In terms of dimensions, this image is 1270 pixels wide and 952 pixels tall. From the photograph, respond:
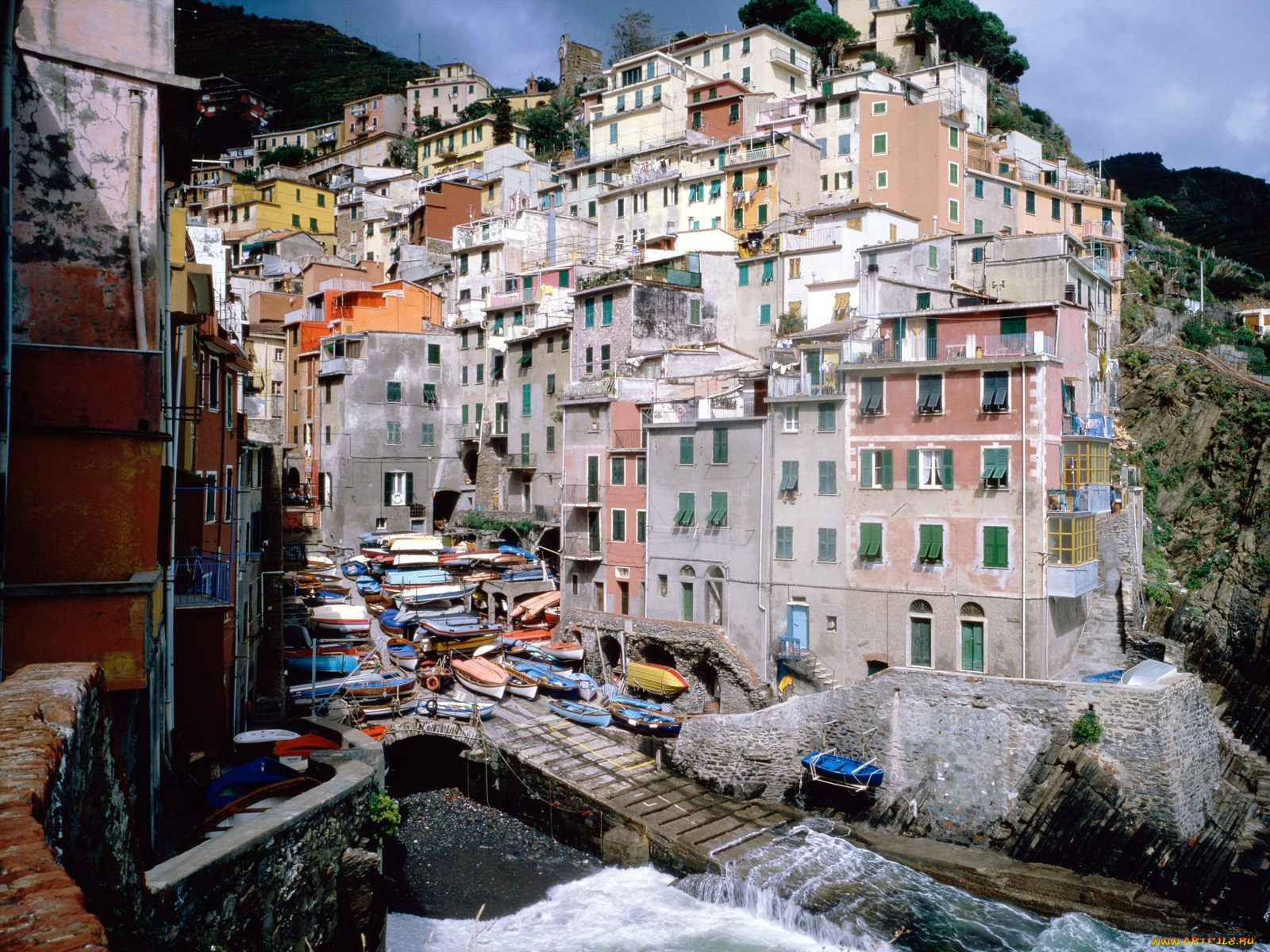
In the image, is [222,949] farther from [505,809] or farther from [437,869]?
[505,809]

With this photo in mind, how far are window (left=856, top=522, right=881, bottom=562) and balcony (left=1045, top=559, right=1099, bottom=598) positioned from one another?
18.0 feet

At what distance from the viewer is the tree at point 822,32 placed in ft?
257

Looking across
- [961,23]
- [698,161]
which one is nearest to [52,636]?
[698,161]

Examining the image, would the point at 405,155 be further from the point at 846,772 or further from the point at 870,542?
the point at 846,772

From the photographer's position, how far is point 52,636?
12.8 m

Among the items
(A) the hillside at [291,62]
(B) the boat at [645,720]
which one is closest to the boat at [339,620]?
(B) the boat at [645,720]

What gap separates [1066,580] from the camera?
29781mm

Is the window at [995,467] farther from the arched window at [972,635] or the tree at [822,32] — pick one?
the tree at [822,32]

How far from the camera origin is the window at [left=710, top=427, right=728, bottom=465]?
124ft

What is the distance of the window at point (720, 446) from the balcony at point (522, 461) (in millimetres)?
14447

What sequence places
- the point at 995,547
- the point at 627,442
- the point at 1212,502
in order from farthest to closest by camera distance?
the point at 1212,502
the point at 627,442
the point at 995,547

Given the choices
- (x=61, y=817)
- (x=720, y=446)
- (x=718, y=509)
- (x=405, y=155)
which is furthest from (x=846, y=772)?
(x=405, y=155)

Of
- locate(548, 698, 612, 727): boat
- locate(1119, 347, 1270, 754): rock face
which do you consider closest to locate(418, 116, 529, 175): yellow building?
locate(1119, 347, 1270, 754): rock face

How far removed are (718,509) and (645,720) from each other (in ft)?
28.0
